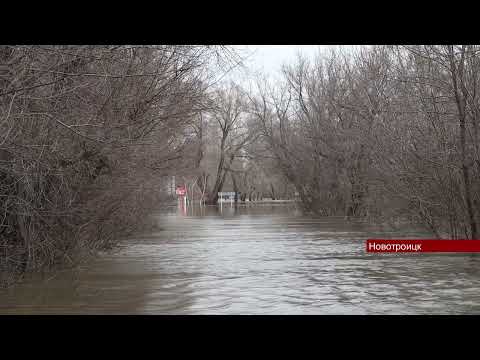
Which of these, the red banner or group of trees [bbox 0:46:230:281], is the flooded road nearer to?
the red banner

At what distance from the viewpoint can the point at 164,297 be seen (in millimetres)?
10969

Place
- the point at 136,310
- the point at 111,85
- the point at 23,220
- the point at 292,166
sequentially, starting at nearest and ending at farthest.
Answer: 1. the point at 136,310
2. the point at 23,220
3. the point at 111,85
4. the point at 292,166

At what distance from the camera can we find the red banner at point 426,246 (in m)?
17.1

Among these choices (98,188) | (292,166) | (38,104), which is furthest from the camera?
(292,166)

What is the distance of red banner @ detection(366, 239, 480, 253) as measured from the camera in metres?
17.1

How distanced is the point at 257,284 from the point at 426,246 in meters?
8.53

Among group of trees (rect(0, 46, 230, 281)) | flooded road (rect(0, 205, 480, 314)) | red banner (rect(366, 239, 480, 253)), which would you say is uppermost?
group of trees (rect(0, 46, 230, 281))

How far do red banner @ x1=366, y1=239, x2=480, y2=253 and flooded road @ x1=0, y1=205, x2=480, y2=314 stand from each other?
578mm

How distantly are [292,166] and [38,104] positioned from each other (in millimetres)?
33223

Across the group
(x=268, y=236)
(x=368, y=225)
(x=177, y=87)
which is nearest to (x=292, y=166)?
(x=368, y=225)

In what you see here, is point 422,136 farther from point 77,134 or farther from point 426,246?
point 77,134

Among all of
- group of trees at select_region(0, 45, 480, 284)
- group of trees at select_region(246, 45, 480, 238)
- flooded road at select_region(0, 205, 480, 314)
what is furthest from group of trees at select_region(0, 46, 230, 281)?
group of trees at select_region(246, 45, 480, 238)

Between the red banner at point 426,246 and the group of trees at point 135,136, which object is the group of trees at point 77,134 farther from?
the red banner at point 426,246
